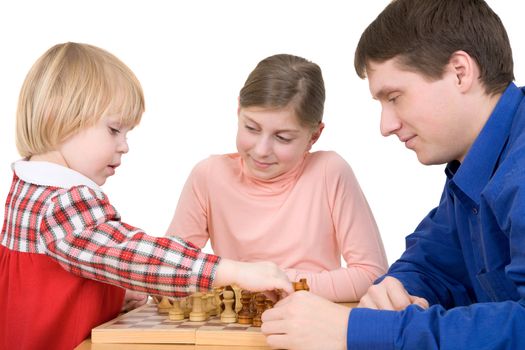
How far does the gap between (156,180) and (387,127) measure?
202cm

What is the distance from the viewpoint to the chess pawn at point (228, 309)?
186cm

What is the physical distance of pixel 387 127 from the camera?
→ 73.8 inches

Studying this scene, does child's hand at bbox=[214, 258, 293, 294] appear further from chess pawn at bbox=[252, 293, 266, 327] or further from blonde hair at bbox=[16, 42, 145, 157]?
blonde hair at bbox=[16, 42, 145, 157]

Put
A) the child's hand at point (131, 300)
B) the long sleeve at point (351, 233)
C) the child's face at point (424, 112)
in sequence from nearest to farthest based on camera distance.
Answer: the child's face at point (424, 112), the child's hand at point (131, 300), the long sleeve at point (351, 233)

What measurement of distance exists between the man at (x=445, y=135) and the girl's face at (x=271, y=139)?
47cm

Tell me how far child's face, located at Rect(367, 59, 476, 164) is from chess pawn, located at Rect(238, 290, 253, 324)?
0.53 meters

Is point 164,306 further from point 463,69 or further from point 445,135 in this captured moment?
point 463,69

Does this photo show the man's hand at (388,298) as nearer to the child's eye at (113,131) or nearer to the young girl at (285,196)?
the young girl at (285,196)

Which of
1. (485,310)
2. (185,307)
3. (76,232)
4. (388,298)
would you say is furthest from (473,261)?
(76,232)

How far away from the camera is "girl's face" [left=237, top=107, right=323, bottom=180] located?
7.88ft

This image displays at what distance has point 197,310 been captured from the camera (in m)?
1.90

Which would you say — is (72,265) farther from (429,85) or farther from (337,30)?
(337,30)

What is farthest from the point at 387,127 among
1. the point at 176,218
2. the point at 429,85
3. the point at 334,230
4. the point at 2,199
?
the point at 2,199

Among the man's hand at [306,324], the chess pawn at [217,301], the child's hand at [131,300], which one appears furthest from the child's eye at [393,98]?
the child's hand at [131,300]
